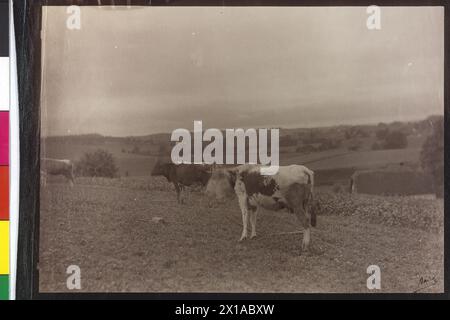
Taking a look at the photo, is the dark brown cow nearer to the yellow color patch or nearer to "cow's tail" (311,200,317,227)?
"cow's tail" (311,200,317,227)

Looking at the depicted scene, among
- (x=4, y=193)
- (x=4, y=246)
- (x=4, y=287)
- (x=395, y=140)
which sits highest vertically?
(x=395, y=140)

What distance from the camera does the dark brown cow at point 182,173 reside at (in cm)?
270

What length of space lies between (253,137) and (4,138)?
115 centimetres

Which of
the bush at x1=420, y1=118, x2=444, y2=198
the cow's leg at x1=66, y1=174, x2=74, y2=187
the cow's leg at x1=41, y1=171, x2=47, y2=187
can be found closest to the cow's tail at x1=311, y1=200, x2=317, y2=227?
the bush at x1=420, y1=118, x2=444, y2=198

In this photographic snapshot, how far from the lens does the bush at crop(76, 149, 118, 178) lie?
270 centimetres

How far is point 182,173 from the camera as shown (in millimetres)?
2709

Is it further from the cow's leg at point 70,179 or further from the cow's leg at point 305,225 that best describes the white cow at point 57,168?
the cow's leg at point 305,225

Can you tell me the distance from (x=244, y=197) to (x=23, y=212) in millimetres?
1024

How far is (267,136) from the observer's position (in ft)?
8.86

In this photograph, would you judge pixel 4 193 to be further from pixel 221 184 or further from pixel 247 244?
pixel 247 244

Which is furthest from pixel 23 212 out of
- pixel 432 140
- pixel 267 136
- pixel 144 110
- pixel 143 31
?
pixel 432 140

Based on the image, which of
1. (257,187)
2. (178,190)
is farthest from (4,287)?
(257,187)
